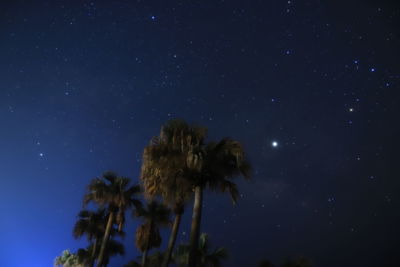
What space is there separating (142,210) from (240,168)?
13482mm

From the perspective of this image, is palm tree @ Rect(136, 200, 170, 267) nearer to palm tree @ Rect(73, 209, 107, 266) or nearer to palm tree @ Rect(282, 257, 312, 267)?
palm tree @ Rect(73, 209, 107, 266)

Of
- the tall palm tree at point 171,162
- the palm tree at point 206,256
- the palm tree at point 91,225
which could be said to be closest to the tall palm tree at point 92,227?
the palm tree at point 91,225

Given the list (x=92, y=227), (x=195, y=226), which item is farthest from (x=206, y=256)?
(x=195, y=226)

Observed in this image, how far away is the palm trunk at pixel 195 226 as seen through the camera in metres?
14.0

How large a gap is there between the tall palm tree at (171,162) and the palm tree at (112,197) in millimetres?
11157

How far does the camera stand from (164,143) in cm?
1605

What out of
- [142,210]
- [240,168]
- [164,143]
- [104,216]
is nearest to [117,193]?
[142,210]

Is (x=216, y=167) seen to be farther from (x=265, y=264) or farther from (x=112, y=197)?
(x=265, y=264)

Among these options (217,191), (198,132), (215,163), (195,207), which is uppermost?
(198,132)

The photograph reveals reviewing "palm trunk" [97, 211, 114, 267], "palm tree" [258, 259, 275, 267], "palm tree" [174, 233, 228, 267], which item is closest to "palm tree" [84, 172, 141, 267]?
"palm trunk" [97, 211, 114, 267]

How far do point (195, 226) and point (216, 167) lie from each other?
2.89 m

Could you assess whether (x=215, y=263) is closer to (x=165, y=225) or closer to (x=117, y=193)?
(x=165, y=225)

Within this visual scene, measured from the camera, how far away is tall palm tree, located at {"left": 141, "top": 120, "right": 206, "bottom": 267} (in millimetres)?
15359

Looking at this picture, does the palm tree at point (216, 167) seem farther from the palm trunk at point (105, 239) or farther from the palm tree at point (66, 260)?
the palm tree at point (66, 260)
